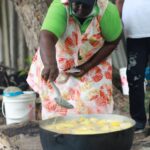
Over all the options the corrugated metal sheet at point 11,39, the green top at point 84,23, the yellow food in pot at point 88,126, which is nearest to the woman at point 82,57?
the green top at point 84,23

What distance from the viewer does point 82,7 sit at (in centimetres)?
400

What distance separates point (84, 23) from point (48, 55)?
0.53 metres

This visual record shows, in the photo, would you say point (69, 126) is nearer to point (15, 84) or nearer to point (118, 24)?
point (118, 24)

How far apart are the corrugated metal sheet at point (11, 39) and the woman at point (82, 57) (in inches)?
187

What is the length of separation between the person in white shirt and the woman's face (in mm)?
851

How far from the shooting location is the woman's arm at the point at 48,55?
3729 millimetres

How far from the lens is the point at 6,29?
940 centimetres

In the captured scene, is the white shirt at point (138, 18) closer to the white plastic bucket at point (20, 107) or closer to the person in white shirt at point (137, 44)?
the person in white shirt at point (137, 44)

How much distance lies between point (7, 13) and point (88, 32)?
17.8ft

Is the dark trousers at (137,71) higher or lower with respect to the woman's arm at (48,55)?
lower

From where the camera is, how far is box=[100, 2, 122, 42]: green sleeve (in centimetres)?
427

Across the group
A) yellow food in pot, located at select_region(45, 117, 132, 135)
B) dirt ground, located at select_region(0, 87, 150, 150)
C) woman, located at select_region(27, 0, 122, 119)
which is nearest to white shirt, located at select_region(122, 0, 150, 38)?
woman, located at select_region(27, 0, 122, 119)

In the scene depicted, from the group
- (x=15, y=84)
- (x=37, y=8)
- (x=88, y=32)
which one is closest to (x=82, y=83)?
(x=88, y=32)

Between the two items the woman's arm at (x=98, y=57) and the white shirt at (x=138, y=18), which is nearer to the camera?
the woman's arm at (x=98, y=57)
